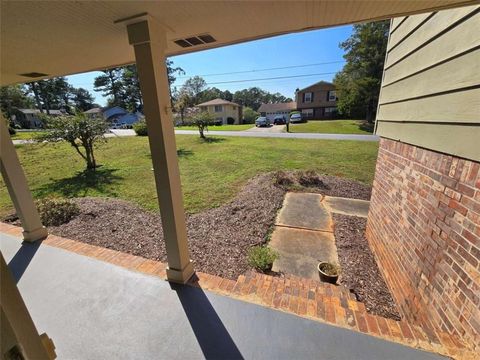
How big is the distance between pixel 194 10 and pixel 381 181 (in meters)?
3.22

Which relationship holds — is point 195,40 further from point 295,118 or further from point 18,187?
point 295,118

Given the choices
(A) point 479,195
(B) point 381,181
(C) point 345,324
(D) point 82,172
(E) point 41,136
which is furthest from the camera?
(D) point 82,172

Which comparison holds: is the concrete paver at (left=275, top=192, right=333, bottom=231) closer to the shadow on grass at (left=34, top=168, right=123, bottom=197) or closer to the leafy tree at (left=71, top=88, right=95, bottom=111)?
the shadow on grass at (left=34, top=168, right=123, bottom=197)

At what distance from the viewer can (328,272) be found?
2955mm

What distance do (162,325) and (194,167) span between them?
7002 mm

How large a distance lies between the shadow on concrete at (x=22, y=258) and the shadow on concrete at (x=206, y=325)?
1794 millimetres

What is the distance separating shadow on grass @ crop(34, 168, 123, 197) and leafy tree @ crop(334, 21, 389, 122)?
21.6 metres

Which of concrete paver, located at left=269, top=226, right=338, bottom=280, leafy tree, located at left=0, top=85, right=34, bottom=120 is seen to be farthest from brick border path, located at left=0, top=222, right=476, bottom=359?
leafy tree, located at left=0, top=85, right=34, bottom=120

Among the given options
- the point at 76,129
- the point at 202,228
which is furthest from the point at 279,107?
the point at 202,228

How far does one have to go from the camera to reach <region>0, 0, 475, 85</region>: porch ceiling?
153 centimetres

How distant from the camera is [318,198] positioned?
5.50m

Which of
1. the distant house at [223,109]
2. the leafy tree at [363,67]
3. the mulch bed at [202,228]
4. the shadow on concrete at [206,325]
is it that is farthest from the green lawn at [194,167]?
the distant house at [223,109]

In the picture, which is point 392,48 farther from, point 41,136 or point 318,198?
point 41,136

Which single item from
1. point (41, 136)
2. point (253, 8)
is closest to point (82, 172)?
point (41, 136)
